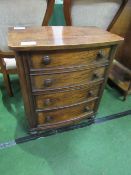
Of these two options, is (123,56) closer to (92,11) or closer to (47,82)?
(92,11)

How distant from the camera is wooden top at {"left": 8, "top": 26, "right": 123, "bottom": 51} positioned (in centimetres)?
88

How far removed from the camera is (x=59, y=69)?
1.01 m

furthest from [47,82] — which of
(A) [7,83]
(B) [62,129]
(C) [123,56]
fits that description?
(C) [123,56]

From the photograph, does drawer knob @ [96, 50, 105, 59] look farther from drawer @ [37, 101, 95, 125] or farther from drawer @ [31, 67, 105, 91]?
drawer @ [37, 101, 95, 125]

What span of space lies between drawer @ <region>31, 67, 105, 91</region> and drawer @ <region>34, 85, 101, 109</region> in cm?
7

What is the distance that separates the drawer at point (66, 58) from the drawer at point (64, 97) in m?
0.22

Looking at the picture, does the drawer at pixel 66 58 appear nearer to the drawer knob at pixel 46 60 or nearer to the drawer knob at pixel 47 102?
the drawer knob at pixel 46 60

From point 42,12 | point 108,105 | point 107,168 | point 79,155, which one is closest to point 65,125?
point 79,155

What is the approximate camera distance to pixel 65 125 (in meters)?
1.42

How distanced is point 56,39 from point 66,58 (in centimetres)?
13

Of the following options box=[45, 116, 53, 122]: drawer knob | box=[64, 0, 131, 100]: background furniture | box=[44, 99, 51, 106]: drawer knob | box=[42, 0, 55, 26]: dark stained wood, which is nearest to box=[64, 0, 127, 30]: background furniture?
box=[64, 0, 131, 100]: background furniture

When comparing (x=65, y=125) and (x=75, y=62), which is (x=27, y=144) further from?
(x=75, y=62)

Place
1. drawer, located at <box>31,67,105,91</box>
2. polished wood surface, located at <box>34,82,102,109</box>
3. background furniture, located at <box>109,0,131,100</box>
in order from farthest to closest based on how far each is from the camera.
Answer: background furniture, located at <box>109,0,131,100</box>, polished wood surface, located at <box>34,82,102,109</box>, drawer, located at <box>31,67,105,91</box>

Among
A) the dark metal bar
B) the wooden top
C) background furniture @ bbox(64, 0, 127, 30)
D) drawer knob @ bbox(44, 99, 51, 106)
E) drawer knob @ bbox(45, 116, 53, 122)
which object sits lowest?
the dark metal bar
